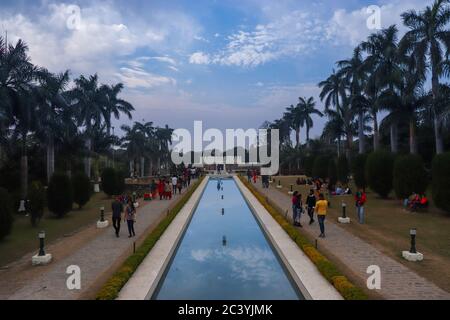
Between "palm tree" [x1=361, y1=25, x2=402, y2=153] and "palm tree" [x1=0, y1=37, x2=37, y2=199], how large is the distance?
2501 centimetres

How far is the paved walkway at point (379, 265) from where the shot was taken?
339 inches

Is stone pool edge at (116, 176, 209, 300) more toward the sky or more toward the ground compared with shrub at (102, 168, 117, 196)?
more toward the ground

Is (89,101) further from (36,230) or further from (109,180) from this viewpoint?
(36,230)

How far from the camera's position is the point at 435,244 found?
13391mm

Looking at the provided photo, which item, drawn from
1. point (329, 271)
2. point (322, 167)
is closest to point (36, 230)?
point (329, 271)

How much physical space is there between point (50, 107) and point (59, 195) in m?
10.0

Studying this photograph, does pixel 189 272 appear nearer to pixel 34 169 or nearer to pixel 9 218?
pixel 9 218

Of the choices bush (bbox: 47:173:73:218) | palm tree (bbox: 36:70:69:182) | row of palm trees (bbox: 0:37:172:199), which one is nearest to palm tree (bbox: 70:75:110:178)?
row of palm trees (bbox: 0:37:172:199)

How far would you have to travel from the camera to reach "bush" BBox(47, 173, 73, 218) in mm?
20234

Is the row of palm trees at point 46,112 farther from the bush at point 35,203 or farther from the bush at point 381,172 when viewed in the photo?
the bush at point 381,172

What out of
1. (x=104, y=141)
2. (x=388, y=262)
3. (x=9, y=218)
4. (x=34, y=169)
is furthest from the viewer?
(x=104, y=141)

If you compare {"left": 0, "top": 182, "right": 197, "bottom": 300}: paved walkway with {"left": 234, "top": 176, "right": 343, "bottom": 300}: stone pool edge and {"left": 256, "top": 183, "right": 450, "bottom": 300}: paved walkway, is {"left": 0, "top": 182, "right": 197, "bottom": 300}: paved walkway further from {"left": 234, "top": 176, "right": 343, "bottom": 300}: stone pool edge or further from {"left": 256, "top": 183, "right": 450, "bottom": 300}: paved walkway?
{"left": 256, "top": 183, "right": 450, "bottom": 300}: paved walkway
